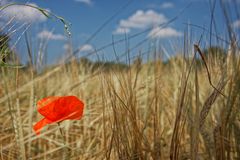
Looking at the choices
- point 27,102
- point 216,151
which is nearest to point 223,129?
point 216,151

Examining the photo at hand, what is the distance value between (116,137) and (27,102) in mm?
1637

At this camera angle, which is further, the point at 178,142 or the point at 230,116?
the point at 230,116

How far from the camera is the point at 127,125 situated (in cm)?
98

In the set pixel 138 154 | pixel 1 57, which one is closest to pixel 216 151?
pixel 138 154

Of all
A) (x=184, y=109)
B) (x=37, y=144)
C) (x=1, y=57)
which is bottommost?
(x=37, y=144)

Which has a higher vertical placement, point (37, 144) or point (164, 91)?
point (164, 91)

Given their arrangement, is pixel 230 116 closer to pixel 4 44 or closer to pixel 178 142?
pixel 178 142

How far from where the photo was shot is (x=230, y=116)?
1.07 meters

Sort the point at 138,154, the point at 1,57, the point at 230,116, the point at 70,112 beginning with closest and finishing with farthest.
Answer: the point at 1,57, the point at 70,112, the point at 138,154, the point at 230,116

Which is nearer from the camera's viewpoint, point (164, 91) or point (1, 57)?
point (1, 57)

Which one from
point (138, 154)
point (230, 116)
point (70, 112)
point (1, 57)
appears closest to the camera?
point (1, 57)

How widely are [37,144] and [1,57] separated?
112cm

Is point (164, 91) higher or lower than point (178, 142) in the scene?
higher

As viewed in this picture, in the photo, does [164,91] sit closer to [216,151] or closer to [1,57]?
[216,151]
